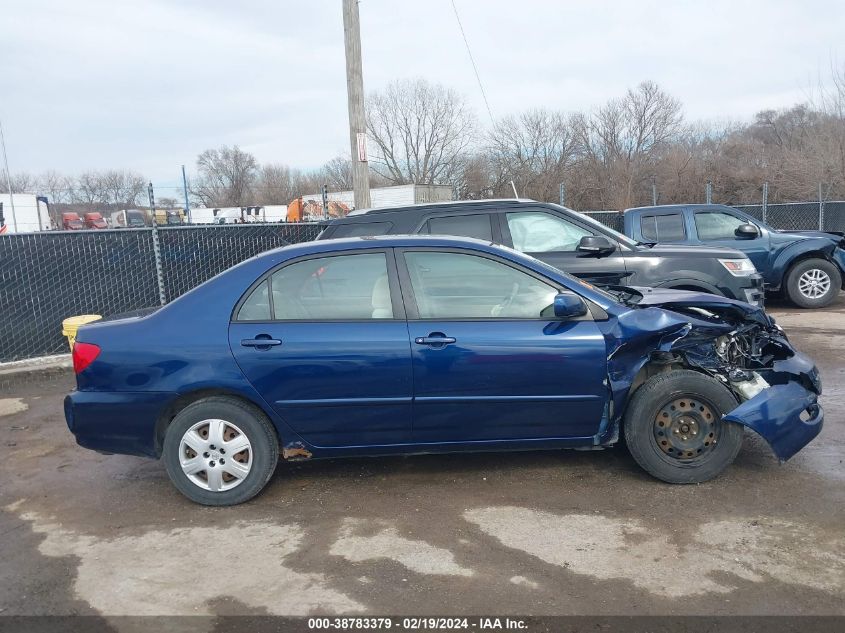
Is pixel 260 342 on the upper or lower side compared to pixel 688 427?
upper

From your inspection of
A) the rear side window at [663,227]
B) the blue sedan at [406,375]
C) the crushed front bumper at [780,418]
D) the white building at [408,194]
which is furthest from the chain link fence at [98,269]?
the white building at [408,194]

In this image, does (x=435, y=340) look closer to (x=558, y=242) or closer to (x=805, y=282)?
(x=558, y=242)

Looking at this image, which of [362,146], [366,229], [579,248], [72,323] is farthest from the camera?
[362,146]

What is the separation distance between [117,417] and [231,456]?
2.45 feet

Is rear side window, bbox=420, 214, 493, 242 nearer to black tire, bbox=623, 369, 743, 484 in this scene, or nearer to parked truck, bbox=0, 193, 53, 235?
black tire, bbox=623, 369, 743, 484

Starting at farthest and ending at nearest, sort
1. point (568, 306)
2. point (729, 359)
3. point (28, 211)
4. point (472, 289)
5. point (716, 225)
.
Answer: point (28, 211)
point (716, 225)
point (729, 359)
point (472, 289)
point (568, 306)

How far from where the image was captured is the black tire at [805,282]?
10820mm

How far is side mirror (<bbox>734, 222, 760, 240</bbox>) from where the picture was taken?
10.1 m

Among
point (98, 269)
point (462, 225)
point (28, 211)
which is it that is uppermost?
point (28, 211)

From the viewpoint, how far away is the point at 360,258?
14.1 feet

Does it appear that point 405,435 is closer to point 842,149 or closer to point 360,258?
point 360,258

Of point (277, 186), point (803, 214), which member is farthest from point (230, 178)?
point (803, 214)

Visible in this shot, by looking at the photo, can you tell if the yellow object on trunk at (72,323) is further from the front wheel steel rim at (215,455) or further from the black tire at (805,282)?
the black tire at (805,282)

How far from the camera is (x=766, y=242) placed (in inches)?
424
